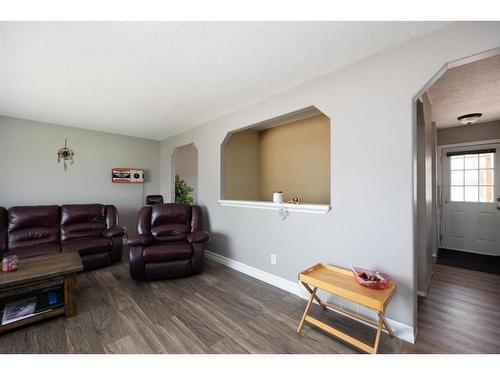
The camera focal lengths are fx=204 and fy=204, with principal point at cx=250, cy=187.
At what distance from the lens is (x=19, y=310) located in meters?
1.80

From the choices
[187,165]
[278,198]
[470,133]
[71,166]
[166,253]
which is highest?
[470,133]

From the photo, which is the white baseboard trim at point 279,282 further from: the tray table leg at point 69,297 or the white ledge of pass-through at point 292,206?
the tray table leg at point 69,297

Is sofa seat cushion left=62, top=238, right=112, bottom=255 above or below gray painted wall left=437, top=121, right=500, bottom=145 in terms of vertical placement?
below

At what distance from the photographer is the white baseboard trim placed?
1609 mm

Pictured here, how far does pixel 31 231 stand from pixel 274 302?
360 cm

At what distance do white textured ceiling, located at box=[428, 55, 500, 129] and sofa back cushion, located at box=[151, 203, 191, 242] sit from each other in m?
3.69

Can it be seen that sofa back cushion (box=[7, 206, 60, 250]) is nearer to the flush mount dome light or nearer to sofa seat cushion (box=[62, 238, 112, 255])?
sofa seat cushion (box=[62, 238, 112, 255])

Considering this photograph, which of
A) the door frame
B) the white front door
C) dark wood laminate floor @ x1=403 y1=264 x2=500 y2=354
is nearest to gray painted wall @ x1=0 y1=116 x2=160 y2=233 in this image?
dark wood laminate floor @ x1=403 y1=264 x2=500 y2=354

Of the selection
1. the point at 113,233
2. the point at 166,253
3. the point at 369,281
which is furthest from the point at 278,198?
the point at 113,233

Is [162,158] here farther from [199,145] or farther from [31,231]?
[31,231]

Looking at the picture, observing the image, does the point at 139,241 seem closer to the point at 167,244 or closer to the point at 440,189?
the point at 167,244

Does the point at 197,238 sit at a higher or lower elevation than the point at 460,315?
higher

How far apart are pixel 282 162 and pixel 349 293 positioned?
2.83m
